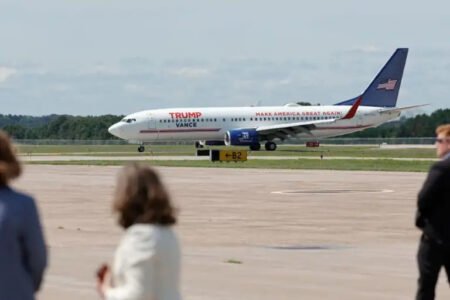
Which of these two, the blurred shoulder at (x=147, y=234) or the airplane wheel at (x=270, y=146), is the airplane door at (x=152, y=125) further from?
the blurred shoulder at (x=147, y=234)

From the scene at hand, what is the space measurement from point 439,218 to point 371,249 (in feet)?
27.4

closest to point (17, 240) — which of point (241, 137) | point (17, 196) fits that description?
point (17, 196)

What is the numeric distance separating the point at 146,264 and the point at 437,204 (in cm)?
469

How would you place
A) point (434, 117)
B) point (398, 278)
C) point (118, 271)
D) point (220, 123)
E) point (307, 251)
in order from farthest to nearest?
point (434, 117) → point (220, 123) → point (307, 251) → point (398, 278) → point (118, 271)

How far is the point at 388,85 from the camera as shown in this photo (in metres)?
93.8

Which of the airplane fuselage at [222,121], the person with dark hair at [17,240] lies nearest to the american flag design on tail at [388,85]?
the airplane fuselage at [222,121]

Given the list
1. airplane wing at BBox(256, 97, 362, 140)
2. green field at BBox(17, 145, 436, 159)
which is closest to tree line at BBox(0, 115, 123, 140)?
green field at BBox(17, 145, 436, 159)

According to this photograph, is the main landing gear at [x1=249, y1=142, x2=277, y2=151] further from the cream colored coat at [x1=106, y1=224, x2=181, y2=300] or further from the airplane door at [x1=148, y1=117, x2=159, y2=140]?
the cream colored coat at [x1=106, y1=224, x2=181, y2=300]

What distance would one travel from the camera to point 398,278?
1472 centimetres

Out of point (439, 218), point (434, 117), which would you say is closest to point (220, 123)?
point (434, 117)

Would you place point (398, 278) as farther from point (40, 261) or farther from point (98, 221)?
point (98, 221)

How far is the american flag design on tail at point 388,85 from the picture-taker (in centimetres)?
9361

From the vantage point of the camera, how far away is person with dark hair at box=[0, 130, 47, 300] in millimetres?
6418

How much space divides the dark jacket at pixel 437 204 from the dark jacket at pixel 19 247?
14.5ft
